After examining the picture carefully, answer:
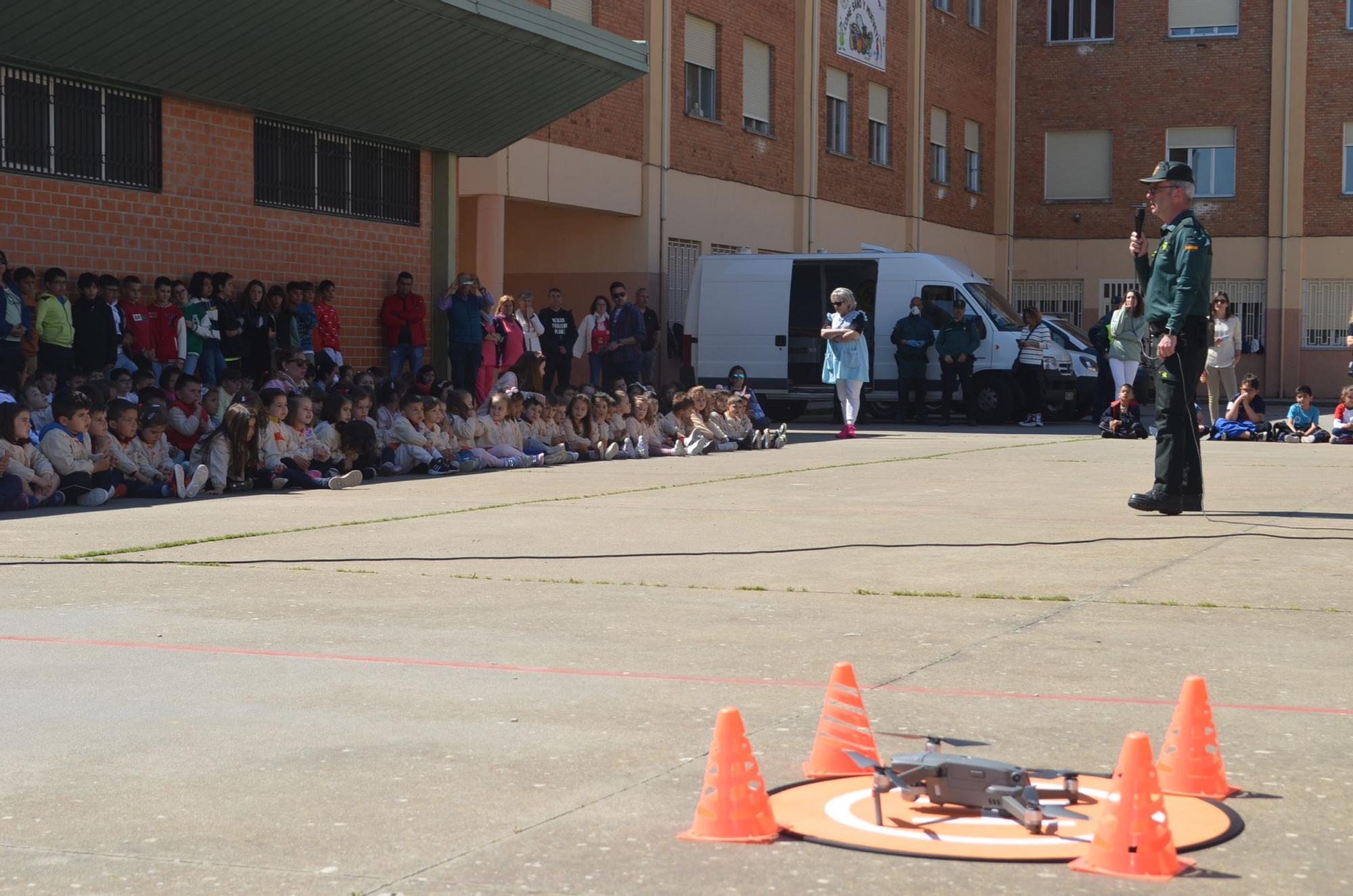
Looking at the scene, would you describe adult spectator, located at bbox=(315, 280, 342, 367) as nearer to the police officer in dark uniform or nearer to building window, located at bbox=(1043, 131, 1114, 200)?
the police officer in dark uniform

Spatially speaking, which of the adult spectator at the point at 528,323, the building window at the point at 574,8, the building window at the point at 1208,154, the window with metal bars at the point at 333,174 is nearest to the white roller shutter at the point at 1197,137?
the building window at the point at 1208,154

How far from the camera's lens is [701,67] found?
3019 centimetres

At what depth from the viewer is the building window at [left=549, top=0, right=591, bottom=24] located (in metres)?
25.7

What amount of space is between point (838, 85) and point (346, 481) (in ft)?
72.4

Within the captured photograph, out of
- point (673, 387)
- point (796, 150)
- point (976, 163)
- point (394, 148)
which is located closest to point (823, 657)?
point (673, 387)

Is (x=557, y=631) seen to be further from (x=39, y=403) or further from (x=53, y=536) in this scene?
(x=39, y=403)

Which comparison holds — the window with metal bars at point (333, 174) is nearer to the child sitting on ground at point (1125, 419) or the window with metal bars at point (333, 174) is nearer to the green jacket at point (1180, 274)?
the child sitting on ground at point (1125, 419)

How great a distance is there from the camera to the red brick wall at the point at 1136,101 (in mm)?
41062

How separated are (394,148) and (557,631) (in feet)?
53.0

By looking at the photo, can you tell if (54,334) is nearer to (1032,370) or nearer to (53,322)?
(53,322)

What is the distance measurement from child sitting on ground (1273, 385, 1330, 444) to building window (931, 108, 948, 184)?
1814cm

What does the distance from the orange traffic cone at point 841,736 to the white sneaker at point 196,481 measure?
9.32 m

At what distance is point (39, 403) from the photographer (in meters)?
14.3

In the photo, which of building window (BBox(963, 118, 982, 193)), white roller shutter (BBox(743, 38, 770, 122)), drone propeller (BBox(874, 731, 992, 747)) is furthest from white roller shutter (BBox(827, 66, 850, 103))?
drone propeller (BBox(874, 731, 992, 747))
